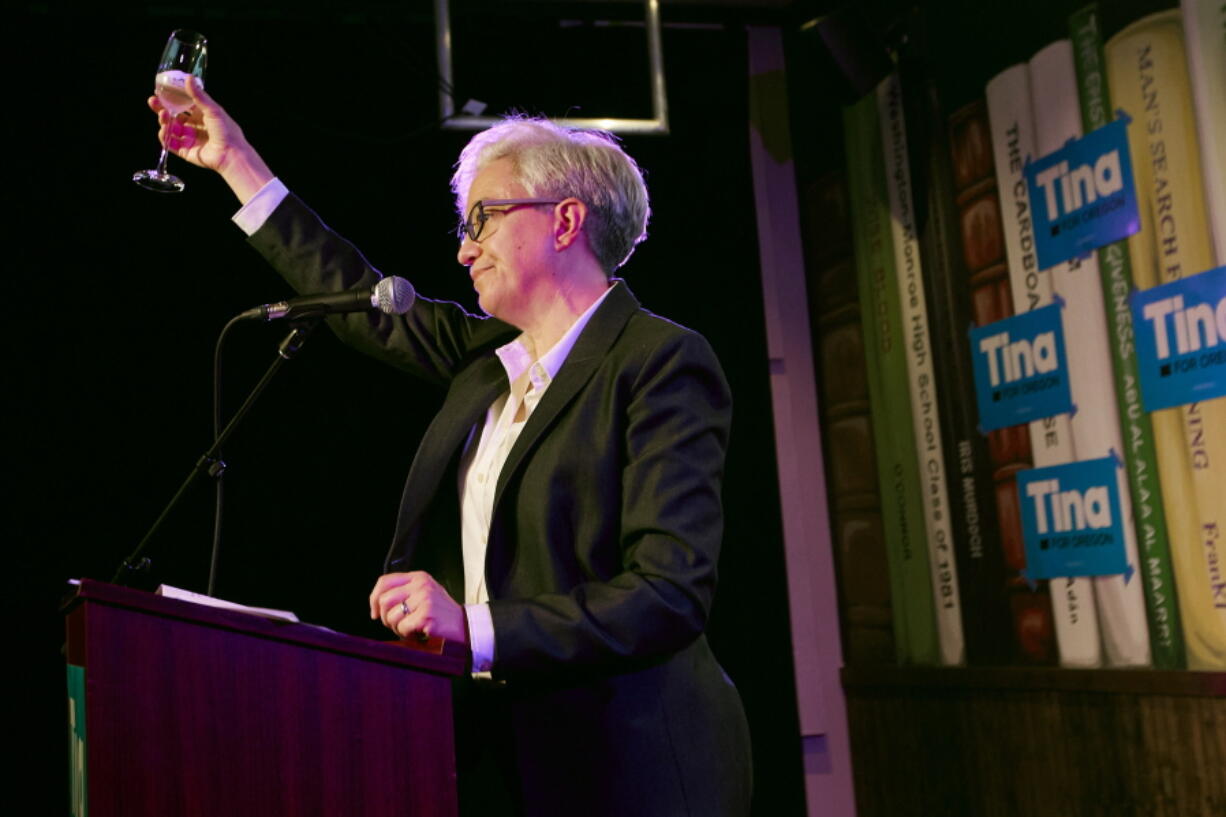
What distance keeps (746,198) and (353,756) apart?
3236 millimetres

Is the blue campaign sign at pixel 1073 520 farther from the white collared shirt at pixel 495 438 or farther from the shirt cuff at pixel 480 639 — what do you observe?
the shirt cuff at pixel 480 639

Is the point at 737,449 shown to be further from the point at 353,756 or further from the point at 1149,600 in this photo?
the point at 353,756

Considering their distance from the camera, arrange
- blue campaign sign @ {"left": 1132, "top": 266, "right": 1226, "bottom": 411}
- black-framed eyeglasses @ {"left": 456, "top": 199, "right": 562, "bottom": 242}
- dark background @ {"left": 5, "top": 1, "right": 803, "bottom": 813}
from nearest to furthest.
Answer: black-framed eyeglasses @ {"left": 456, "top": 199, "right": 562, "bottom": 242} < blue campaign sign @ {"left": 1132, "top": 266, "right": 1226, "bottom": 411} < dark background @ {"left": 5, "top": 1, "right": 803, "bottom": 813}

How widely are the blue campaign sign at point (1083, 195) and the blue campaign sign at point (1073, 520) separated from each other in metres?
0.56

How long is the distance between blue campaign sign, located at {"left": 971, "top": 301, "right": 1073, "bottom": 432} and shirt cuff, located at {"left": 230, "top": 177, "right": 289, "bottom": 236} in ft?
6.62

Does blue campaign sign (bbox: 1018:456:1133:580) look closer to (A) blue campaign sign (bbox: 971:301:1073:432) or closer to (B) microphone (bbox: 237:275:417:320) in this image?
(A) blue campaign sign (bbox: 971:301:1073:432)

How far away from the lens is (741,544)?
391 cm

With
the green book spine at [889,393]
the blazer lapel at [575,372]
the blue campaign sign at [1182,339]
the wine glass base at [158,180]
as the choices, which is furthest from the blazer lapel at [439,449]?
the green book spine at [889,393]

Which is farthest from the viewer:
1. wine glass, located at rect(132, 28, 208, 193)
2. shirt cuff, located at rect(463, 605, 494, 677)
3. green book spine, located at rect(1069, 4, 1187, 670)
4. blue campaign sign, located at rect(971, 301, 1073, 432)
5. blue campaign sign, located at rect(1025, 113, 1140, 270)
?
blue campaign sign, located at rect(971, 301, 1073, 432)

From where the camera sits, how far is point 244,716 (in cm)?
115

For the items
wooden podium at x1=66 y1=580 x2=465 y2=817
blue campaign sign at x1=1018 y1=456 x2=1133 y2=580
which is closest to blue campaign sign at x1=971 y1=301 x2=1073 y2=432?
blue campaign sign at x1=1018 y1=456 x2=1133 y2=580

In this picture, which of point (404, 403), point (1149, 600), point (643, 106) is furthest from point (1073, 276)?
point (404, 403)

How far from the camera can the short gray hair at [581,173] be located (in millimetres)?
1916

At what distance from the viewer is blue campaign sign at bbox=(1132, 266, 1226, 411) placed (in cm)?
249
